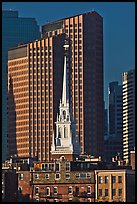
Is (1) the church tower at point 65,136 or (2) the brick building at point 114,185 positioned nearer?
(2) the brick building at point 114,185

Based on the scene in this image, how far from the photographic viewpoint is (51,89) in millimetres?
189000

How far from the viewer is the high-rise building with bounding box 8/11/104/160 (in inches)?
7333

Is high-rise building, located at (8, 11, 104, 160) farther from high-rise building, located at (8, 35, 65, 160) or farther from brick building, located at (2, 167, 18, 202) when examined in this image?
brick building, located at (2, 167, 18, 202)

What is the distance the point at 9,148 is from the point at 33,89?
1106 centimetres

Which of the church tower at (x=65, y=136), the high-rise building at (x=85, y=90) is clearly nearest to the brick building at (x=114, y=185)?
the church tower at (x=65, y=136)

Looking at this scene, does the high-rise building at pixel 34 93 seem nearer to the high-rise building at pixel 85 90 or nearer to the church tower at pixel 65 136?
the high-rise building at pixel 85 90

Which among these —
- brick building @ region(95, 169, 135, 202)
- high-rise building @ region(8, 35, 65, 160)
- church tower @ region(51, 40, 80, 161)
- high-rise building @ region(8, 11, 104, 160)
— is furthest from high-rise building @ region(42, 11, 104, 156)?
brick building @ region(95, 169, 135, 202)

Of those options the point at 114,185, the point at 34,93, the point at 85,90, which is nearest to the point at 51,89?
the point at 34,93

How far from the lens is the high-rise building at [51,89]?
611 feet

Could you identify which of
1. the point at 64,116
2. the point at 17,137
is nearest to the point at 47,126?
the point at 17,137

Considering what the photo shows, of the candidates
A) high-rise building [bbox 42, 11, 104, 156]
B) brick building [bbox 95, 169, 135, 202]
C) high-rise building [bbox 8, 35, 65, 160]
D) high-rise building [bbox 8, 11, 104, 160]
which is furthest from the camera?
high-rise building [bbox 42, 11, 104, 156]

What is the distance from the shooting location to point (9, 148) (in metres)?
194

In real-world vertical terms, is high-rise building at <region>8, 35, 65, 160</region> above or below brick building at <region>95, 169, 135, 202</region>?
above

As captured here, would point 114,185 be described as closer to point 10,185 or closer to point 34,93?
point 10,185
